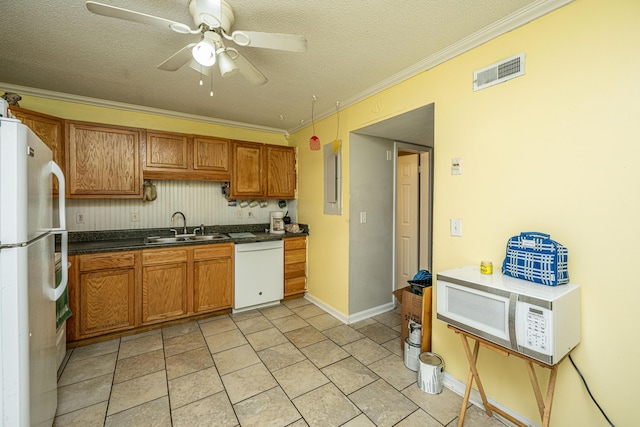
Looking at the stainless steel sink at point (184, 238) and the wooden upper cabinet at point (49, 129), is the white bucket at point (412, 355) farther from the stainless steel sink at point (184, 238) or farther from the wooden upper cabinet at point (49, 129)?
the wooden upper cabinet at point (49, 129)

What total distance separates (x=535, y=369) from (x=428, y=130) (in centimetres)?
231

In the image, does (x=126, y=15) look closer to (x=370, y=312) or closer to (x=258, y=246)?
(x=258, y=246)

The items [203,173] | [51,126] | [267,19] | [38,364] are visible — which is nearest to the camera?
[38,364]

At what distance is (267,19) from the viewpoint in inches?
65.4

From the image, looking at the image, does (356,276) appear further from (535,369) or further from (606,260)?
(606,260)

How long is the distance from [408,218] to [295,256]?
178 centimetres

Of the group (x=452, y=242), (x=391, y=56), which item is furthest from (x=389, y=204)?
(x=391, y=56)

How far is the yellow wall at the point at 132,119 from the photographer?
277 cm

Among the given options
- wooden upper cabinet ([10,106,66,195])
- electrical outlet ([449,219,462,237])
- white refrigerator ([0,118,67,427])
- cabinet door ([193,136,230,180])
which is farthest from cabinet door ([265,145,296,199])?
white refrigerator ([0,118,67,427])

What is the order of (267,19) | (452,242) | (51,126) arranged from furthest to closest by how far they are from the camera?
(51,126), (452,242), (267,19)

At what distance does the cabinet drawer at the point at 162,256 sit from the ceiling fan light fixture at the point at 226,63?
2.06m

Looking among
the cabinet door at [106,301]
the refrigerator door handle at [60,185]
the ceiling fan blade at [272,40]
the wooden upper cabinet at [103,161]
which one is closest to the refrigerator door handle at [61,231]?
the refrigerator door handle at [60,185]

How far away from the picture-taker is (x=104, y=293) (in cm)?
259

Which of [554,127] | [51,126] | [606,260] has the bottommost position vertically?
[606,260]
